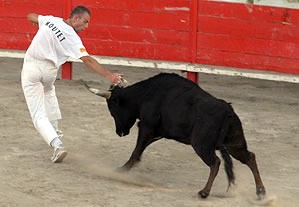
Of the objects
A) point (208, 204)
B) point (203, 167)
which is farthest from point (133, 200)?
point (203, 167)

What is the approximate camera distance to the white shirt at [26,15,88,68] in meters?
6.82

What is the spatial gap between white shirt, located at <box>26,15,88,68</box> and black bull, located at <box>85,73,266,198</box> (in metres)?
0.41

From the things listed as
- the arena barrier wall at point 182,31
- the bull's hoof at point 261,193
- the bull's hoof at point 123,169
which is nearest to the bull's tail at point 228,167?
the bull's hoof at point 261,193

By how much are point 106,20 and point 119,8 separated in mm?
241

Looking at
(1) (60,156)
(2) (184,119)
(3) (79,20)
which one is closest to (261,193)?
(2) (184,119)

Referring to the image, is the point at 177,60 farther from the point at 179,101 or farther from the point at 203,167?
the point at 179,101

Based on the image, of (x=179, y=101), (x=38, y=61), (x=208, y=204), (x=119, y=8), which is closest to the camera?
(x=208, y=204)

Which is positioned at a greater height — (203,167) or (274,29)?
(274,29)

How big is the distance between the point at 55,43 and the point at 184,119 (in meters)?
1.26

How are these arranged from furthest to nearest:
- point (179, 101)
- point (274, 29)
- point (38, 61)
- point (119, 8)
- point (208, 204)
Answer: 1. point (119, 8)
2. point (274, 29)
3. point (38, 61)
4. point (179, 101)
5. point (208, 204)

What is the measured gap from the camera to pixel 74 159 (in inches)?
292

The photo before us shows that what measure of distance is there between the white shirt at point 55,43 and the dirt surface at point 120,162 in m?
0.88

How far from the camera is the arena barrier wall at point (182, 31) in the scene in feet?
32.9

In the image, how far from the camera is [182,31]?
10.5 metres
